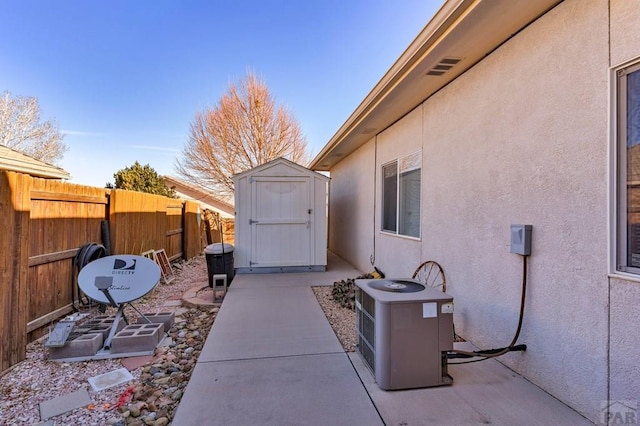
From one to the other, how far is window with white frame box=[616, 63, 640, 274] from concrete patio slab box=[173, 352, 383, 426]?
1.86 metres

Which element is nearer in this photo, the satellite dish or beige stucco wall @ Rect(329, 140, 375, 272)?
the satellite dish

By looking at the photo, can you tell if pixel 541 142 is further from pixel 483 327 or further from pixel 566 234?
pixel 483 327

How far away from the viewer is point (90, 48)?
405 inches

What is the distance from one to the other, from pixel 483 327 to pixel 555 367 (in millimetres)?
874

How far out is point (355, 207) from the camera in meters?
8.45

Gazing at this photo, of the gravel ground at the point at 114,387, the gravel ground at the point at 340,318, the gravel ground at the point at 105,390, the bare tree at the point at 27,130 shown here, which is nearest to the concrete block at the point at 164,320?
the gravel ground at the point at 114,387

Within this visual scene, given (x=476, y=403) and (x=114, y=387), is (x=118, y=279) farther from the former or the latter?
(x=476, y=403)

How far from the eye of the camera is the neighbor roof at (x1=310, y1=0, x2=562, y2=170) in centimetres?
252

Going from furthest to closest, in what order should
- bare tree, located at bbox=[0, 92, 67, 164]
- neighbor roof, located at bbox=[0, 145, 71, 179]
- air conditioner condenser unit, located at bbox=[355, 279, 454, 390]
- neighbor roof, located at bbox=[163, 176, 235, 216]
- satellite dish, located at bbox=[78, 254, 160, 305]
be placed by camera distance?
neighbor roof, located at bbox=[163, 176, 235, 216], bare tree, located at bbox=[0, 92, 67, 164], neighbor roof, located at bbox=[0, 145, 71, 179], satellite dish, located at bbox=[78, 254, 160, 305], air conditioner condenser unit, located at bbox=[355, 279, 454, 390]

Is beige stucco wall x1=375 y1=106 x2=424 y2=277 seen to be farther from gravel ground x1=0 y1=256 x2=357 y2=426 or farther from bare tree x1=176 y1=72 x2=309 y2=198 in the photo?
bare tree x1=176 y1=72 x2=309 y2=198

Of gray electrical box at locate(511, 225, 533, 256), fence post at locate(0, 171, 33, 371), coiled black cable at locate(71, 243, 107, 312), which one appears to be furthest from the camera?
coiled black cable at locate(71, 243, 107, 312)

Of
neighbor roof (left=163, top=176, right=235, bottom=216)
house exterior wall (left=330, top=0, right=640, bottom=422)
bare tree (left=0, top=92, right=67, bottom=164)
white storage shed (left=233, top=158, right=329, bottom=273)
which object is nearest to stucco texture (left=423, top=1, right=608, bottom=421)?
house exterior wall (left=330, top=0, right=640, bottom=422)

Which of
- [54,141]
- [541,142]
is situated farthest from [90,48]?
[541,142]

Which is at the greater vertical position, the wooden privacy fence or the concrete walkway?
the wooden privacy fence
